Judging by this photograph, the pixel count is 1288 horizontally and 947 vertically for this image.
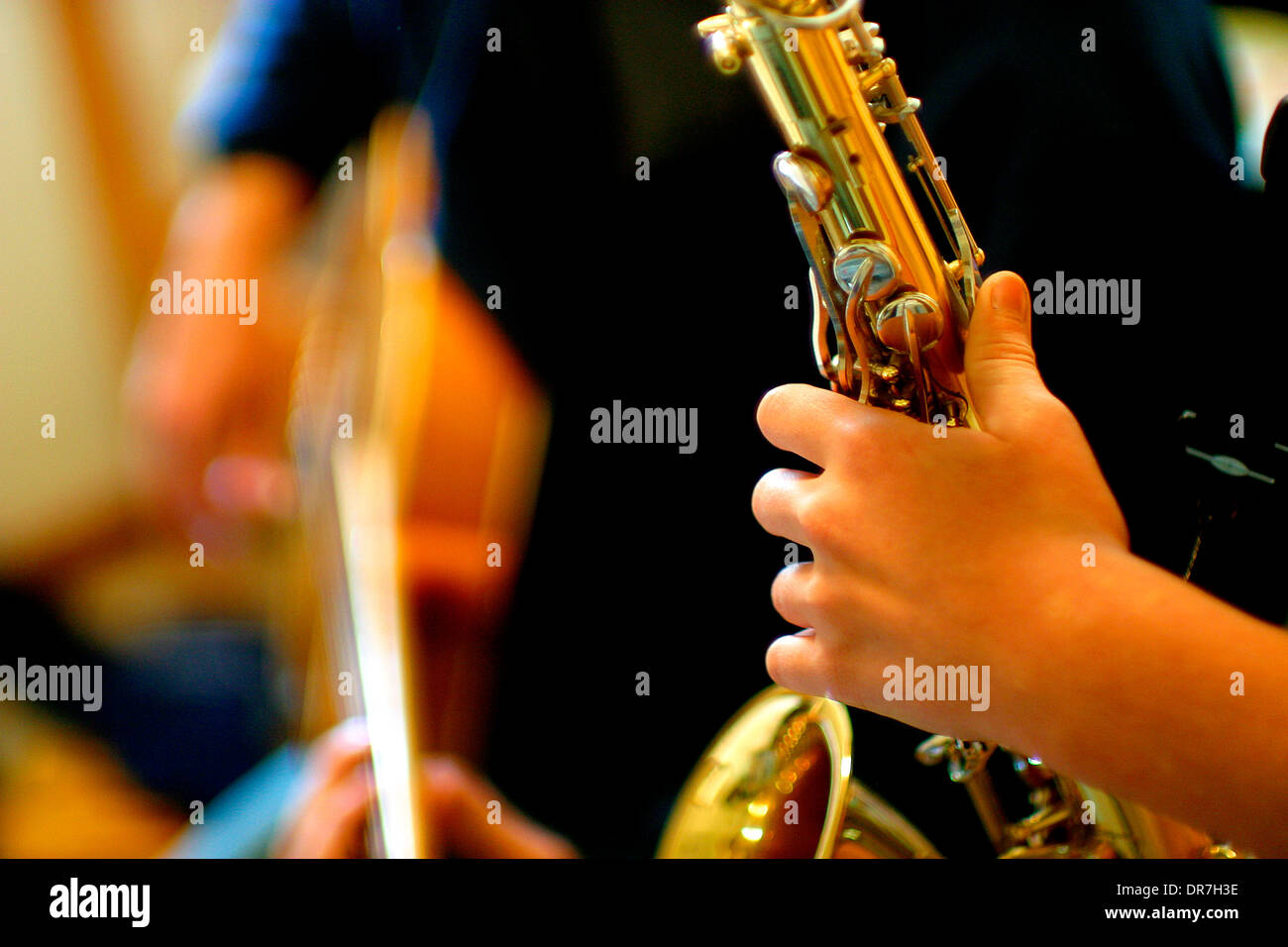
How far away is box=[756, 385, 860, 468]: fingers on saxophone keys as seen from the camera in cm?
49

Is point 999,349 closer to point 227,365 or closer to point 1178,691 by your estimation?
point 1178,691

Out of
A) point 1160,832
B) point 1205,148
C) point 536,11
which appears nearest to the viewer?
point 1160,832

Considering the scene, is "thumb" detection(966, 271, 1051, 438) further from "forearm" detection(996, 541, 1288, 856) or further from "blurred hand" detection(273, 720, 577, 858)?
"blurred hand" detection(273, 720, 577, 858)

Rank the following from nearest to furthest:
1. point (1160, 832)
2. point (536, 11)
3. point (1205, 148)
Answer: point (1160, 832) → point (1205, 148) → point (536, 11)

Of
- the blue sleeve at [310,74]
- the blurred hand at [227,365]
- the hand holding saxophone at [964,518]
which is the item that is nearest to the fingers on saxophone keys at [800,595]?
the hand holding saxophone at [964,518]

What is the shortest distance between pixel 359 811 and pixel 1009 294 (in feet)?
2.61

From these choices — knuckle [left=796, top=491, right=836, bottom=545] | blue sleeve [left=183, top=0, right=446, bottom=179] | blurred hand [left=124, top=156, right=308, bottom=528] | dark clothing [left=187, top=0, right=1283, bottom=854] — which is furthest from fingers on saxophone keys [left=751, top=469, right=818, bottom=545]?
blue sleeve [left=183, top=0, right=446, bottom=179]

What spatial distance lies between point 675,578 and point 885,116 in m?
0.71

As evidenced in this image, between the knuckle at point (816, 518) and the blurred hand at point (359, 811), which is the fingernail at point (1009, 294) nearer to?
the knuckle at point (816, 518)

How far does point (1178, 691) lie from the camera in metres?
0.44

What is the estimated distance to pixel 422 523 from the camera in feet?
3.68

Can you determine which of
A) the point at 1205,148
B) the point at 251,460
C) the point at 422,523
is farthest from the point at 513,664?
the point at 1205,148
